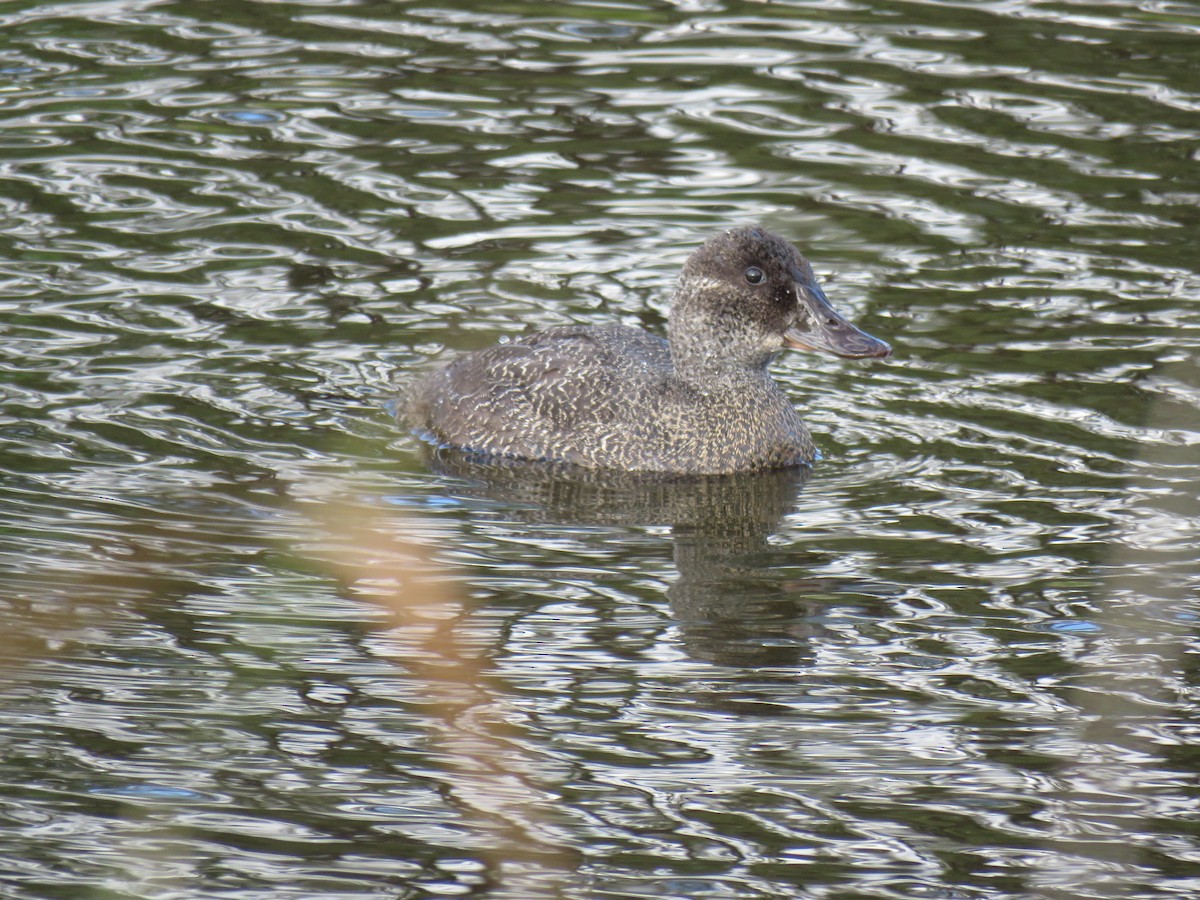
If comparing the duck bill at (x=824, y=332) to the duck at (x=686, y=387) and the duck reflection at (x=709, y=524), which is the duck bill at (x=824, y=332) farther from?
the duck reflection at (x=709, y=524)

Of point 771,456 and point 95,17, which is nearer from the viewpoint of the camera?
point 771,456

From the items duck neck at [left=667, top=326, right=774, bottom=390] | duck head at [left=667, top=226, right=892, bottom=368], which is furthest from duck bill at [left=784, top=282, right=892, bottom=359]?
duck neck at [left=667, top=326, right=774, bottom=390]

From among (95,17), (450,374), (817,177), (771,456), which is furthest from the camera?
(95,17)

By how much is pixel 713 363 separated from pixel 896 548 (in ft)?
5.94

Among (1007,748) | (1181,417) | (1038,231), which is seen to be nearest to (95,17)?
(1038,231)

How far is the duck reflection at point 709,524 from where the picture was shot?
7828 mm

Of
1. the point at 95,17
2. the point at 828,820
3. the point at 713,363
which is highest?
the point at 95,17

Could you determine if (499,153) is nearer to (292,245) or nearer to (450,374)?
(292,245)

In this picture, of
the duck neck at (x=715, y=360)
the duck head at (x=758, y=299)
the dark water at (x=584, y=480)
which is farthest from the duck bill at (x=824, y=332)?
the dark water at (x=584, y=480)

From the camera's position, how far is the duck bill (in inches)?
379

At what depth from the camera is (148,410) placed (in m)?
10.2

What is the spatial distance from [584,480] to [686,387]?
2.38ft

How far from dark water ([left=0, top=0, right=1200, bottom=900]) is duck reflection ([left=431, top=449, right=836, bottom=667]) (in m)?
0.03

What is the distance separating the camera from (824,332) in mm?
9734
